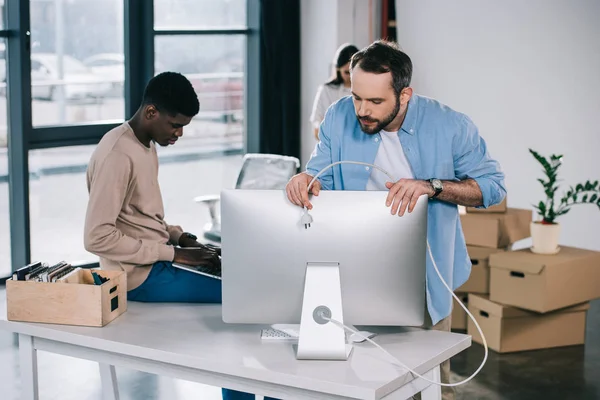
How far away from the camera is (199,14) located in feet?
22.2

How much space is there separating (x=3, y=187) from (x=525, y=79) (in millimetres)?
3666

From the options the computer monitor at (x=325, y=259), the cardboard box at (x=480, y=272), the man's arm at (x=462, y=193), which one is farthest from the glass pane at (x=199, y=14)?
the computer monitor at (x=325, y=259)

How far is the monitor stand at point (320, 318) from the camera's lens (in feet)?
7.63

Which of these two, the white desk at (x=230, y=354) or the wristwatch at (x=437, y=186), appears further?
the wristwatch at (x=437, y=186)

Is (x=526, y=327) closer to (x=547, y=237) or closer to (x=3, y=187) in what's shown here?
(x=547, y=237)

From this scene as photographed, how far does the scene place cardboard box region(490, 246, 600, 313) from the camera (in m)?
4.56

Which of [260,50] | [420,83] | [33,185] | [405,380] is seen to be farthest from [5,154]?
[405,380]

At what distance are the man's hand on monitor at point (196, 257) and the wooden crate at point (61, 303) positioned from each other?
18.4 inches

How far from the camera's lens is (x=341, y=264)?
7.70ft

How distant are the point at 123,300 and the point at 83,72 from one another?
3595mm

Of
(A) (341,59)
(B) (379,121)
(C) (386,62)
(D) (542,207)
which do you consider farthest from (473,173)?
(A) (341,59)

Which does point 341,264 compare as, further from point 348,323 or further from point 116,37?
point 116,37

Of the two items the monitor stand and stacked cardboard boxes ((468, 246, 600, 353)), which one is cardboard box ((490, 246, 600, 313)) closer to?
stacked cardboard boxes ((468, 246, 600, 353))

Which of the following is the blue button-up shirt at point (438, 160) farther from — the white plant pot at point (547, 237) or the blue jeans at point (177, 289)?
the white plant pot at point (547, 237)
